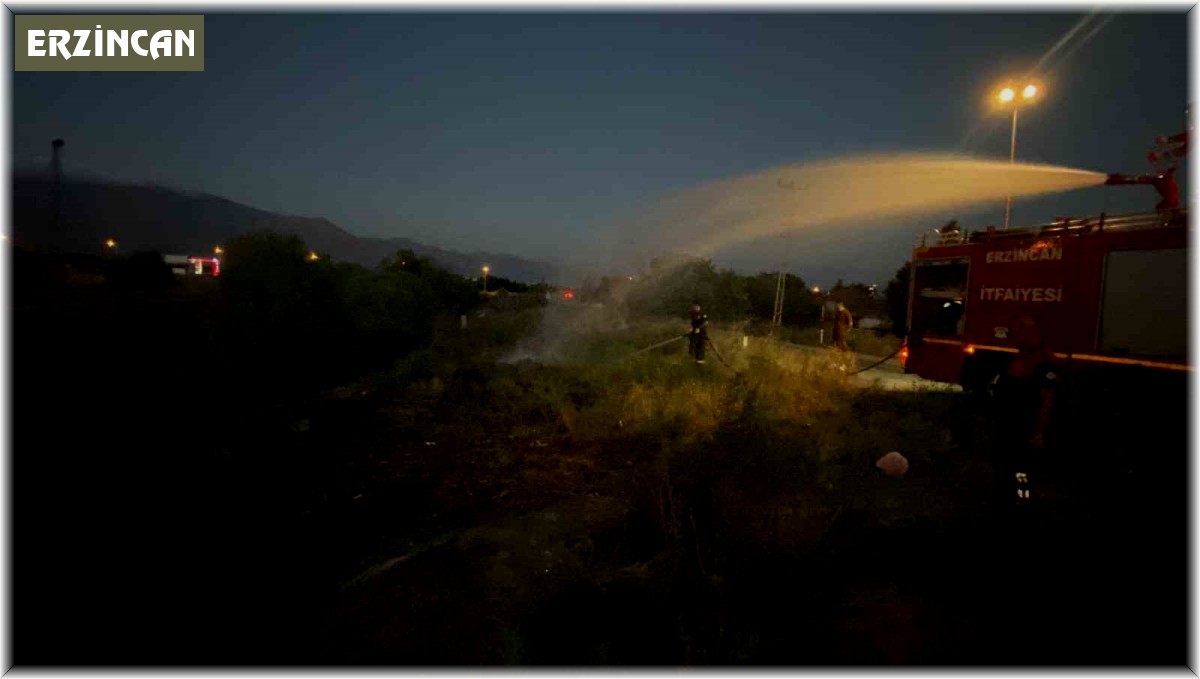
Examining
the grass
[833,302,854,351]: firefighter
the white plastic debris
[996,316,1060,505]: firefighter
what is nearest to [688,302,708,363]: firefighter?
[833,302,854,351]: firefighter

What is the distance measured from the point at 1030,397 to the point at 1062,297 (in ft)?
10.1

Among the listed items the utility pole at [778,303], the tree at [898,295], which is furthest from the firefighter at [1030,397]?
the tree at [898,295]

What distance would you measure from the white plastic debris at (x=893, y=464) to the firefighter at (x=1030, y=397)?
2.59ft

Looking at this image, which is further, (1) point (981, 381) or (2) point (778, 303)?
(2) point (778, 303)

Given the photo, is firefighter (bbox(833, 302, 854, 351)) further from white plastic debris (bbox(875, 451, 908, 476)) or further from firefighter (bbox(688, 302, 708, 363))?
white plastic debris (bbox(875, 451, 908, 476))

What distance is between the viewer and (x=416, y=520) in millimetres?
4820

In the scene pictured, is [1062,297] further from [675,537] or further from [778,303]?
[778,303]

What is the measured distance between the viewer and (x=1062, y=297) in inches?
297

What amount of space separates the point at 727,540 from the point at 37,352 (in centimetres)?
1314

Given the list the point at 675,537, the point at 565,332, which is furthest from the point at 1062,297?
the point at 565,332

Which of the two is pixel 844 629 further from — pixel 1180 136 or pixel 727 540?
pixel 1180 136

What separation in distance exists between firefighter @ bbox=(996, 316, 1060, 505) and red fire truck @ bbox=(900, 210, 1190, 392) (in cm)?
128

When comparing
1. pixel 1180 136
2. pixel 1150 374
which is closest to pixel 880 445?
→ pixel 1150 374

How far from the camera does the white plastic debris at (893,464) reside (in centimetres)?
546
